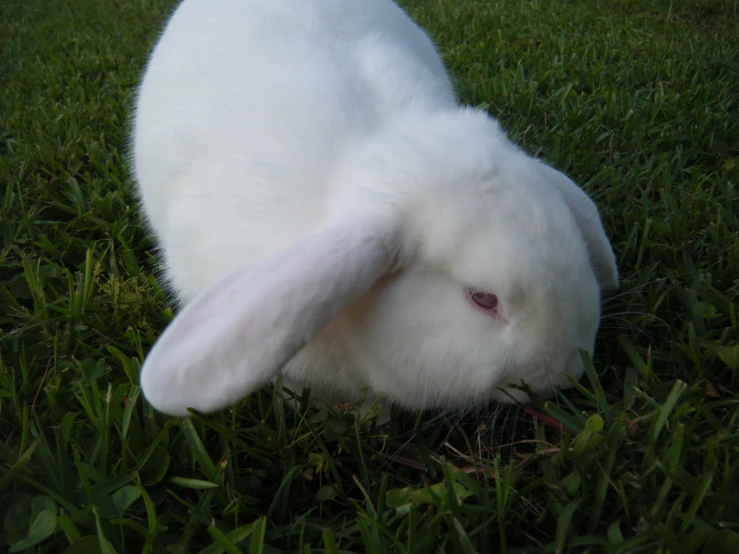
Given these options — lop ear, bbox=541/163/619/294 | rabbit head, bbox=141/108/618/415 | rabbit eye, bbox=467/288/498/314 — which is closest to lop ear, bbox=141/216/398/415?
rabbit head, bbox=141/108/618/415

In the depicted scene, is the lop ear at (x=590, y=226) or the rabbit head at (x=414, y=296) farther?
the lop ear at (x=590, y=226)

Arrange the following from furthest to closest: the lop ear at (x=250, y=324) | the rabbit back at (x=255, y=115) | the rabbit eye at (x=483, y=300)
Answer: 1. the rabbit back at (x=255, y=115)
2. the rabbit eye at (x=483, y=300)
3. the lop ear at (x=250, y=324)

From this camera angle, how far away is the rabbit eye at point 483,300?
1.62 m

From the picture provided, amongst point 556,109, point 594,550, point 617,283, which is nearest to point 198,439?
point 594,550

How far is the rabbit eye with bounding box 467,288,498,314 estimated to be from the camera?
1.62 metres

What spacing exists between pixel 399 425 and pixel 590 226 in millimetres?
846

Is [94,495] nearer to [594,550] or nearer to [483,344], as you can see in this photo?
[483,344]

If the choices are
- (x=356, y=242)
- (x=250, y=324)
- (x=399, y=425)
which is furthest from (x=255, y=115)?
(x=399, y=425)

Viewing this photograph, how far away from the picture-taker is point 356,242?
1550 mm

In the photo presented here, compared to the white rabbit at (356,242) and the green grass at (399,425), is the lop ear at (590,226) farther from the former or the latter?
the green grass at (399,425)

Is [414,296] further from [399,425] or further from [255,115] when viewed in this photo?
[255,115]

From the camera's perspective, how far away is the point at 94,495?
1.59 meters

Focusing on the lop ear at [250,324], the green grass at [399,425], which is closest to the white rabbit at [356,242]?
the lop ear at [250,324]

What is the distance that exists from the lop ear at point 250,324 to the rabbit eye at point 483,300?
28 centimetres
